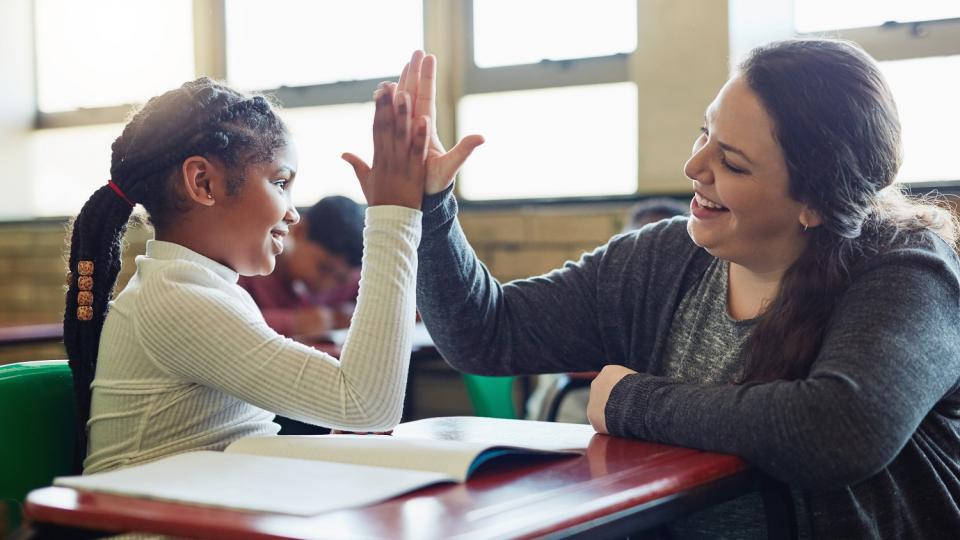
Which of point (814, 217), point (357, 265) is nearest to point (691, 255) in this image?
point (814, 217)

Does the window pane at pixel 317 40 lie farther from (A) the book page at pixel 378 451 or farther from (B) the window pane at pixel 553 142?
(A) the book page at pixel 378 451

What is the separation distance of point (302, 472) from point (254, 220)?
48 centimetres

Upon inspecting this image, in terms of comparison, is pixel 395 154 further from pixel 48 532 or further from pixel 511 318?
pixel 48 532

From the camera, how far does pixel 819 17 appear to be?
342 cm

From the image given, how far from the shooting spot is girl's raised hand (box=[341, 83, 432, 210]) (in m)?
1.31

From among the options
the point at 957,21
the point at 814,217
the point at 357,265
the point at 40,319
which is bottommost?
the point at 40,319

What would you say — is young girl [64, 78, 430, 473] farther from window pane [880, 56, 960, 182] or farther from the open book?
window pane [880, 56, 960, 182]

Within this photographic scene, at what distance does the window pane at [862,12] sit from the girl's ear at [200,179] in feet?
8.27

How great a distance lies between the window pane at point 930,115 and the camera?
124 inches

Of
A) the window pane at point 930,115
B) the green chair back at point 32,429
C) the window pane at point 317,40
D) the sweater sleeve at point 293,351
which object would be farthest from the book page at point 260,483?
the window pane at point 317,40

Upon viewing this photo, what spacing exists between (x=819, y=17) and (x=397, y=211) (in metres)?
2.52

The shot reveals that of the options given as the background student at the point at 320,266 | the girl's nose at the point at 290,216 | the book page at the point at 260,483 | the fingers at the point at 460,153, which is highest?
the fingers at the point at 460,153

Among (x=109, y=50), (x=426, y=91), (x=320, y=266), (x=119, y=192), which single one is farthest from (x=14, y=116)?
(x=426, y=91)

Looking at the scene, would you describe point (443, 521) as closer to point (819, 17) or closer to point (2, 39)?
point (819, 17)
